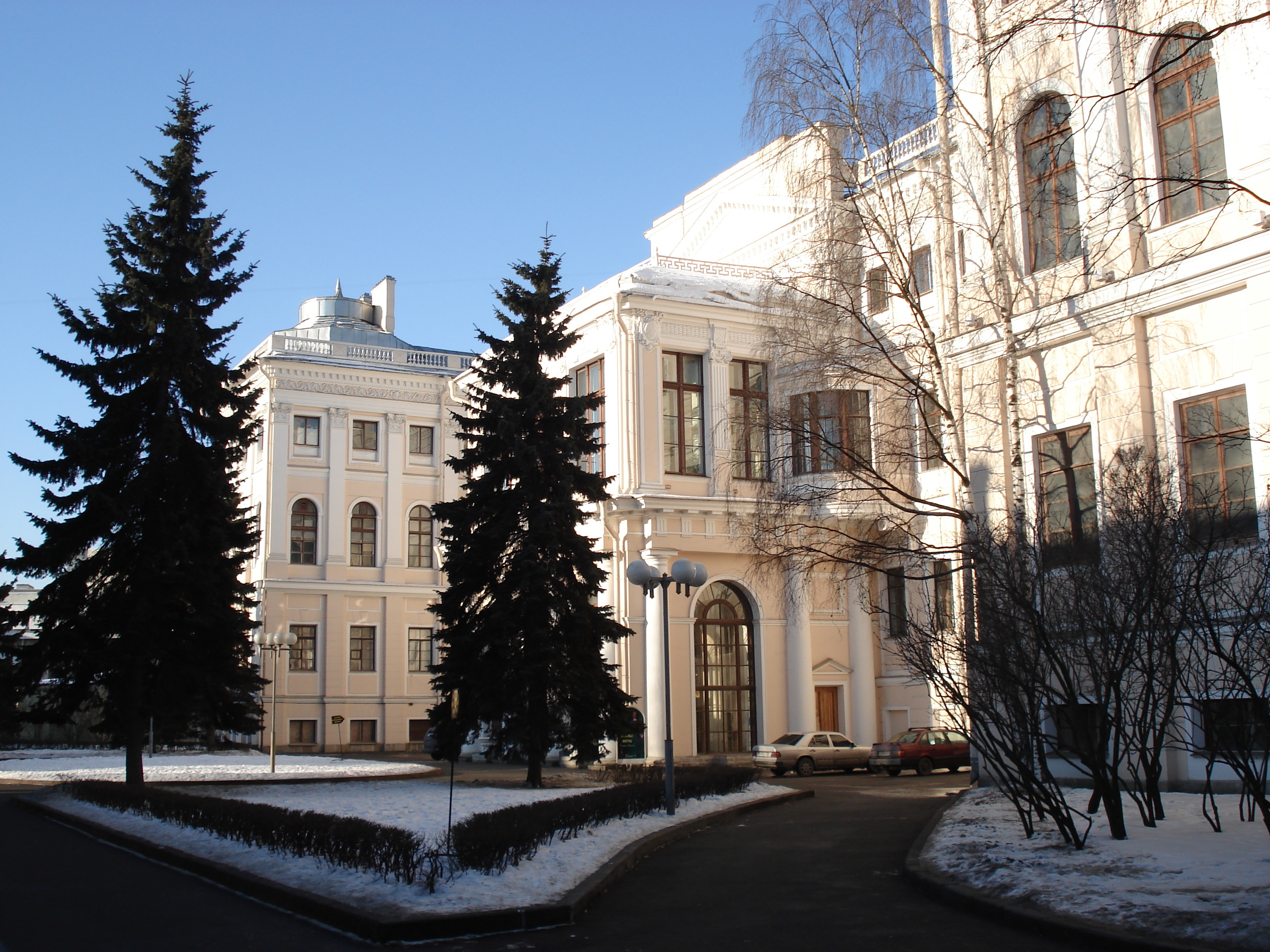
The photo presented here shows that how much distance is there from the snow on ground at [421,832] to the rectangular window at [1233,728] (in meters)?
5.65

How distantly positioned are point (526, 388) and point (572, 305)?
1022cm

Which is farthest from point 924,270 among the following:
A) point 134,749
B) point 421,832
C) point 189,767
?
point 189,767

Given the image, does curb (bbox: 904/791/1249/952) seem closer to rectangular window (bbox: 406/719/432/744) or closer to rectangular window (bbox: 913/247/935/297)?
rectangular window (bbox: 913/247/935/297)

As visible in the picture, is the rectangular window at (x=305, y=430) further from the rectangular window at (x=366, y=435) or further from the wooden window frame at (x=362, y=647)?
the wooden window frame at (x=362, y=647)

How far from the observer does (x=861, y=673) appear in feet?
110

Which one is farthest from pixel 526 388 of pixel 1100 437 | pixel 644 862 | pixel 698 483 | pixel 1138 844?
pixel 1138 844

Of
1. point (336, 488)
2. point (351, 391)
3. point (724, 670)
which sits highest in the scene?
point (351, 391)

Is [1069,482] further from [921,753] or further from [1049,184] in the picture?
[921,753]

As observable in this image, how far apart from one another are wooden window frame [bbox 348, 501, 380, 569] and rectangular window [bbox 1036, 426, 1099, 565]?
36.9 meters

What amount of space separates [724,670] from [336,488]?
23.1 m

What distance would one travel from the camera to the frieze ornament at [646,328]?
32.2 meters

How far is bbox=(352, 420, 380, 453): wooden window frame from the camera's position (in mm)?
50656

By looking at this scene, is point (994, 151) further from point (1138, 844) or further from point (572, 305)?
point (572, 305)

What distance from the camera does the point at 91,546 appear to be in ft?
77.0
